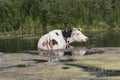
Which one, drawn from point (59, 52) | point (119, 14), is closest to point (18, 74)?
point (59, 52)

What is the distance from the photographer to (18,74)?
1317 cm

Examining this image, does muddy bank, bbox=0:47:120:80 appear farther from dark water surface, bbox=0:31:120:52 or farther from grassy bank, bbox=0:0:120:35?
grassy bank, bbox=0:0:120:35

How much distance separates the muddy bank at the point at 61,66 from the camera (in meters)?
12.5

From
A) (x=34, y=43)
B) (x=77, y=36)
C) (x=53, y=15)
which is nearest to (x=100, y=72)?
(x=77, y=36)

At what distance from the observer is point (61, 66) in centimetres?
1438

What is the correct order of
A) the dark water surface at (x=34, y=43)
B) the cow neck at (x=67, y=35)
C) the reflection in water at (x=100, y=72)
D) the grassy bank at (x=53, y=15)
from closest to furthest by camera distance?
the reflection in water at (x=100, y=72)
the cow neck at (x=67, y=35)
the dark water surface at (x=34, y=43)
the grassy bank at (x=53, y=15)

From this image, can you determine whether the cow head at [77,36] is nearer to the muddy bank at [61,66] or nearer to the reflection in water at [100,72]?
the muddy bank at [61,66]

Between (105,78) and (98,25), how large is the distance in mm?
25942

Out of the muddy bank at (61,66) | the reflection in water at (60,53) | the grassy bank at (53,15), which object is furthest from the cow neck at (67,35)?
the grassy bank at (53,15)

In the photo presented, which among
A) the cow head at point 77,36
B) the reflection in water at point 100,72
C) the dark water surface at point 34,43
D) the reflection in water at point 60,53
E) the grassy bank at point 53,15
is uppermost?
the grassy bank at point 53,15

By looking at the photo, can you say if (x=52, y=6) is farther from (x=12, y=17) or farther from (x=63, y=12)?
(x=12, y=17)

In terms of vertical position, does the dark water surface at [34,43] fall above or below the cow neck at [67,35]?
below

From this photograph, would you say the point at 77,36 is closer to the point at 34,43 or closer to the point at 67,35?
the point at 67,35

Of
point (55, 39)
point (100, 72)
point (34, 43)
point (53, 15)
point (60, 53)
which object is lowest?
point (100, 72)
